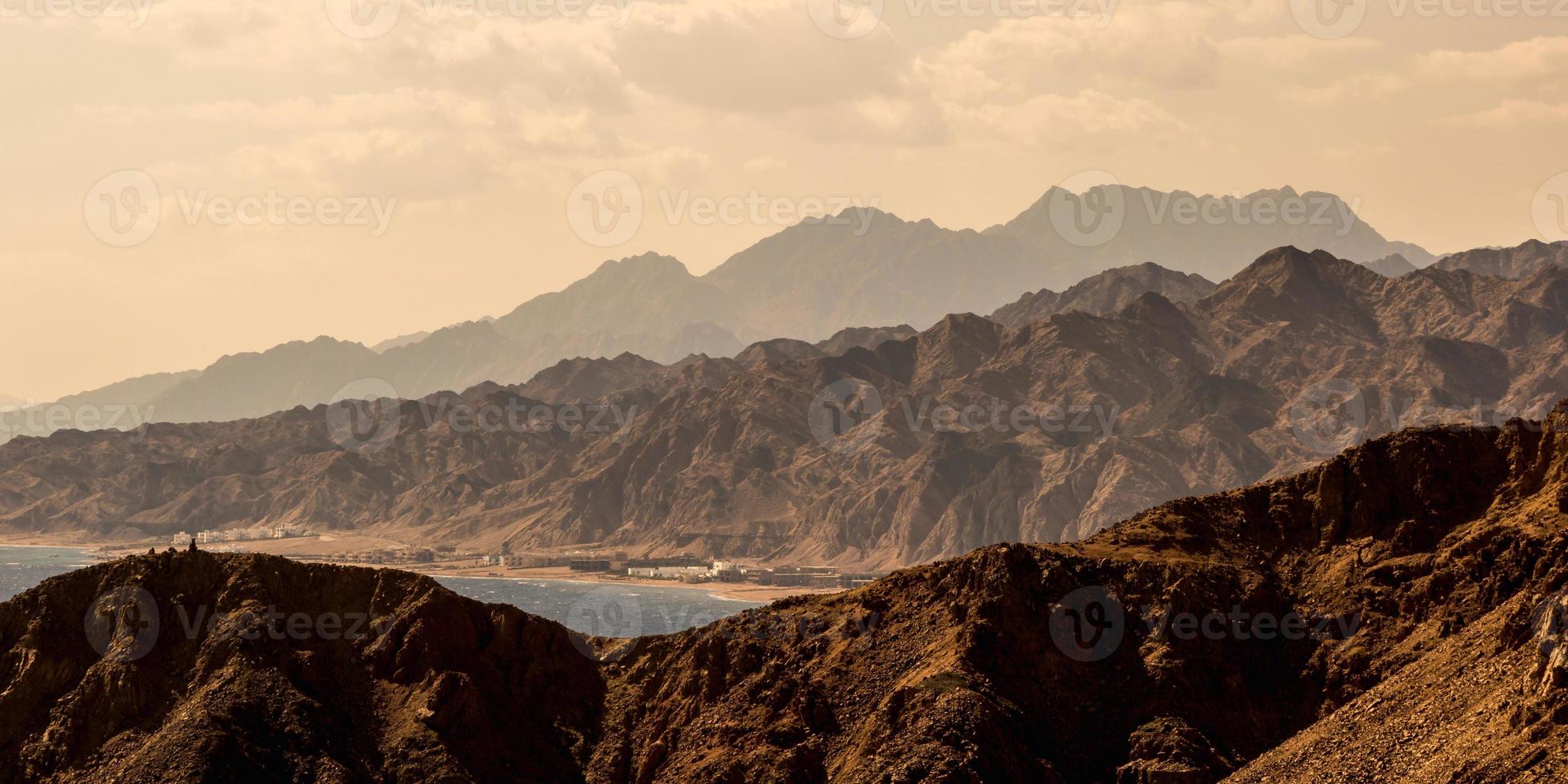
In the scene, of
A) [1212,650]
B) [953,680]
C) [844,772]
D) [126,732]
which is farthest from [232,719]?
[1212,650]

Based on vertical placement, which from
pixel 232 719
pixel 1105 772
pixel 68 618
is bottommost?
pixel 1105 772

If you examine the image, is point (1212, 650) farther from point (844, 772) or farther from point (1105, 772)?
point (844, 772)

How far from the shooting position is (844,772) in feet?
300

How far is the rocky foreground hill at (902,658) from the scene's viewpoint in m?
91.8

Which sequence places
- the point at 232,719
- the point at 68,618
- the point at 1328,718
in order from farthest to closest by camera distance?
the point at 68,618, the point at 232,719, the point at 1328,718

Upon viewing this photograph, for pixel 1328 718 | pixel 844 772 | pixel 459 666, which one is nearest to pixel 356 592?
pixel 459 666

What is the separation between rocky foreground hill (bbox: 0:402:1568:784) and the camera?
A: 301 feet

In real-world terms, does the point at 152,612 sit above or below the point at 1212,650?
above

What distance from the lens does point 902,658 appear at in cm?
10081

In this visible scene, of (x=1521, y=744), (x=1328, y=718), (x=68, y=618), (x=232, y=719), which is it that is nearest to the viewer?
(x=1521, y=744)

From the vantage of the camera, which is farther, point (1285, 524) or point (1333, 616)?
point (1285, 524)

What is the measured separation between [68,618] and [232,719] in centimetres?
1536

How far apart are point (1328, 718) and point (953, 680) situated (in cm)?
2001

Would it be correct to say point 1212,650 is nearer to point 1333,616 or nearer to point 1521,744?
point 1333,616
